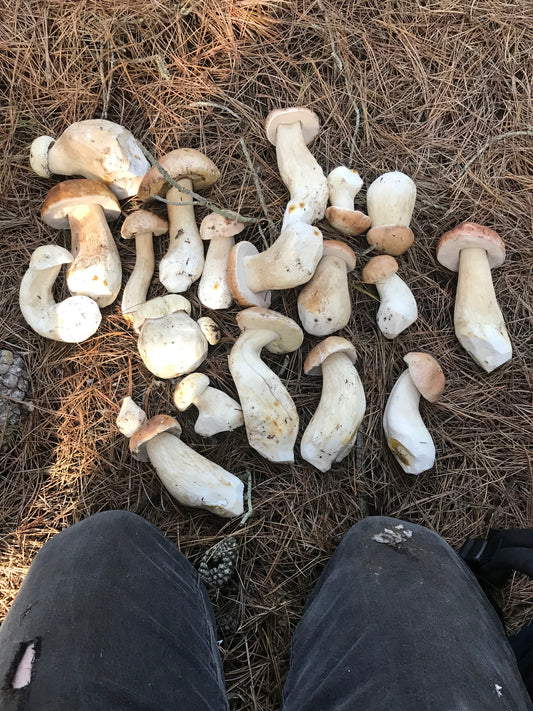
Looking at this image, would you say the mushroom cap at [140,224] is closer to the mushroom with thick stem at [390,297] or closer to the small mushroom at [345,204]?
the small mushroom at [345,204]

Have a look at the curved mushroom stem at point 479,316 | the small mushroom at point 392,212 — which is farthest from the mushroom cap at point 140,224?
the curved mushroom stem at point 479,316

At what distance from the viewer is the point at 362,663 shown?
1399 millimetres

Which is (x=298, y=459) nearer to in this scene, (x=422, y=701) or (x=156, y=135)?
(x=422, y=701)

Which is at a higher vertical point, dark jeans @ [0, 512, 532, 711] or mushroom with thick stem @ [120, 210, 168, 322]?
mushroom with thick stem @ [120, 210, 168, 322]

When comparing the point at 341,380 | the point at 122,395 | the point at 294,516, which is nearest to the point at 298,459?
the point at 294,516

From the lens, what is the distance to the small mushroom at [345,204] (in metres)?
2.28

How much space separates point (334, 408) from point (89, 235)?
1398 millimetres

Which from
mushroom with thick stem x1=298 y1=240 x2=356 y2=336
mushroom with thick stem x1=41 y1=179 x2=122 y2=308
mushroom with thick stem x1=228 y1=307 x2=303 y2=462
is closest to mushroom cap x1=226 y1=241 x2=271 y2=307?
mushroom with thick stem x1=228 y1=307 x2=303 y2=462

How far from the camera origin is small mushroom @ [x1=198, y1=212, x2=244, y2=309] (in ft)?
7.49

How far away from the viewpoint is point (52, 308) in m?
2.27

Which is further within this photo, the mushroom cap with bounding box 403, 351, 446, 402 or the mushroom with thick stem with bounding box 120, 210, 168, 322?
the mushroom with thick stem with bounding box 120, 210, 168, 322

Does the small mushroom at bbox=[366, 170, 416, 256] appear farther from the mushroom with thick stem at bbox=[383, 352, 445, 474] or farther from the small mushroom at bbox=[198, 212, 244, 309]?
the small mushroom at bbox=[198, 212, 244, 309]

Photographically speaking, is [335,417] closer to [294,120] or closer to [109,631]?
[109,631]

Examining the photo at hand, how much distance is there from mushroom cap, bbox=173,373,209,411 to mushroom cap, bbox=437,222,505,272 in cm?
129
